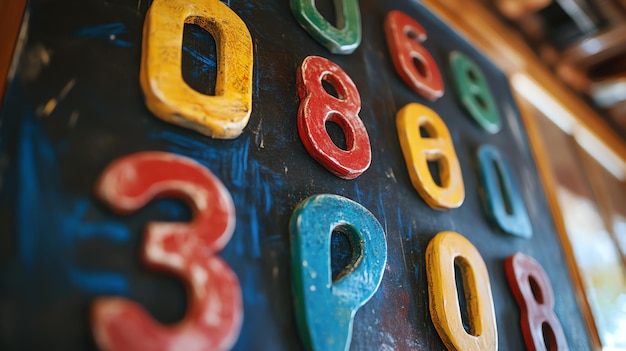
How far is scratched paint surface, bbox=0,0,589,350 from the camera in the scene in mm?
497

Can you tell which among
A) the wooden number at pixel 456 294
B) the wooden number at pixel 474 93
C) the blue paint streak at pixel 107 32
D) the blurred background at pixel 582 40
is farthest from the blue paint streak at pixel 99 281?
the blurred background at pixel 582 40

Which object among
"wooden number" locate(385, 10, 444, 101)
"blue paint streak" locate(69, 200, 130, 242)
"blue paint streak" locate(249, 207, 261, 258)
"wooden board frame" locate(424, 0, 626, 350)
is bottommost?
"blue paint streak" locate(69, 200, 130, 242)

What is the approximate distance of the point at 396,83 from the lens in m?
1.13

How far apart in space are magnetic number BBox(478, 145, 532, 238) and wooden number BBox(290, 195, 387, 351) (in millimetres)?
518

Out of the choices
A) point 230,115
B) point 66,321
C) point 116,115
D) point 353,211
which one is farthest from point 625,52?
point 66,321

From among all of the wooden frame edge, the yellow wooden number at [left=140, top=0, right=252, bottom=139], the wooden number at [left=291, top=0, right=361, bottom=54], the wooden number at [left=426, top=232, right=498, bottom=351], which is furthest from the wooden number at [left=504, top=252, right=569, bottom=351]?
the wooden frame edge

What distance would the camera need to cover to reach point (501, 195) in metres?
1.27

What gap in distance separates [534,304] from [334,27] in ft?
2.69

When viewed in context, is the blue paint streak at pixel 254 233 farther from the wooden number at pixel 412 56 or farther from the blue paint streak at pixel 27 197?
the wooden number at pixel 412 56

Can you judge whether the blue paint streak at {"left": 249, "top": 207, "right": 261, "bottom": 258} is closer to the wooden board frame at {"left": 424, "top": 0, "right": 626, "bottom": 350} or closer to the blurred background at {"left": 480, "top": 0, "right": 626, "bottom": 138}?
the wooden board frame at {"left": 424, "top": 0, "right": 626, "bottom": 350}

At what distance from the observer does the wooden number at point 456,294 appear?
0.83 m

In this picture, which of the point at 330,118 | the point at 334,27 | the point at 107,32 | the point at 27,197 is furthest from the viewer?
the point at 334,27

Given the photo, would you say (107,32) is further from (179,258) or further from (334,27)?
(334,27)

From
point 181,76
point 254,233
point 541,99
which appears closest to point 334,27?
point 181,76
